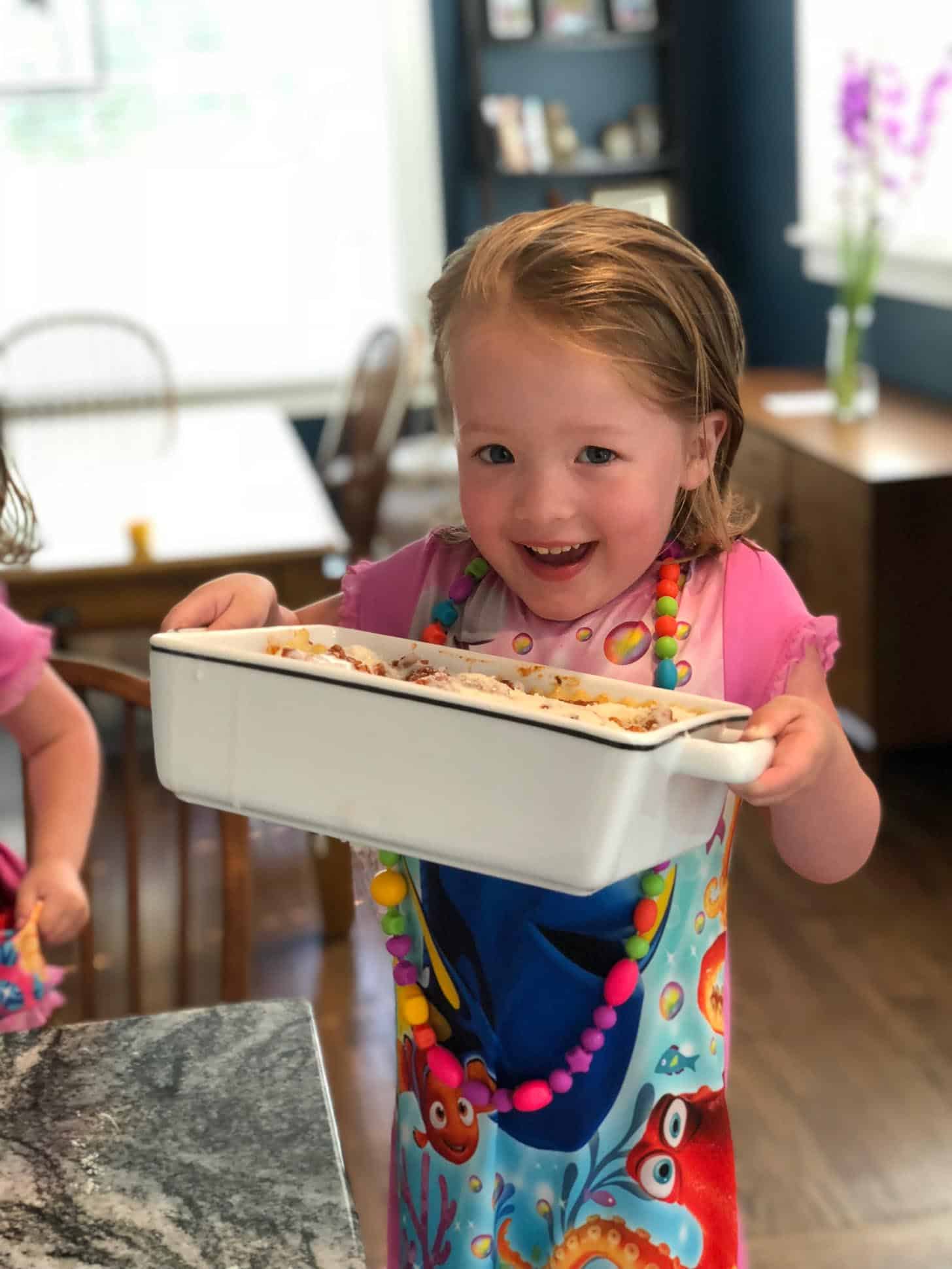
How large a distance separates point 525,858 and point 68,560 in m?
2.01

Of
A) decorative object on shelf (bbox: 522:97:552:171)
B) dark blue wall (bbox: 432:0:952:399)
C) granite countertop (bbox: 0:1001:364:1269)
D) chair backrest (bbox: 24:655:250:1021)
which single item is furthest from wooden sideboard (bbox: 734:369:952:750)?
granite countertop (bbox: 0:1001:364:1269)

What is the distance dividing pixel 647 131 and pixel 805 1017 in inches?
135

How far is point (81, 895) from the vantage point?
1116mm

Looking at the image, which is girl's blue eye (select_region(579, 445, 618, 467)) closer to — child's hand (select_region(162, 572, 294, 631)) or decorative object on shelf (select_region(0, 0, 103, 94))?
child's hand (select_region(162, 572, 294, 631))

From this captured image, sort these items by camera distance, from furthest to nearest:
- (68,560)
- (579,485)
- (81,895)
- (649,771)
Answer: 1. (68,560)
2. (81,895)
3. (579,485)
4. (649,771)

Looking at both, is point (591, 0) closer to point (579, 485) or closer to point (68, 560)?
point (68, 560)

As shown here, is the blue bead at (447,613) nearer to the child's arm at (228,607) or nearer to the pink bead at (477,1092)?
the child's arm at (228,607)

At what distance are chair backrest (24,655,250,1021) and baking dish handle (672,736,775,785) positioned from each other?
538mm

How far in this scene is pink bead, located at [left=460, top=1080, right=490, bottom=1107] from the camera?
816 mm

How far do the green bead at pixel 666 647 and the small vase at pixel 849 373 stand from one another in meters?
2.60

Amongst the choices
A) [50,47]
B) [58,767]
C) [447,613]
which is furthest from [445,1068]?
[50,47]

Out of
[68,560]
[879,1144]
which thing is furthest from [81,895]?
[68,560]

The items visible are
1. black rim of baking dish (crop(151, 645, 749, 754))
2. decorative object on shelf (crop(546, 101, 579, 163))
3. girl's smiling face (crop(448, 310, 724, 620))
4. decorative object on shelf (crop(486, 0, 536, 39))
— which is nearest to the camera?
black rim of baking dish (crop(151, 645, 749, 754))

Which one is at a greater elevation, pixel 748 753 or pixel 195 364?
pixel 748 753
